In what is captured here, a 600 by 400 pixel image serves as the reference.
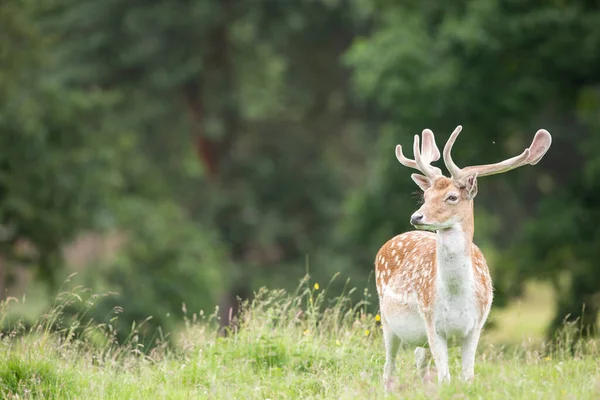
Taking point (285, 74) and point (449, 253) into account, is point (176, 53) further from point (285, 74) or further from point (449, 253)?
point (449, 253)

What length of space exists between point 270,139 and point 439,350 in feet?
69.1

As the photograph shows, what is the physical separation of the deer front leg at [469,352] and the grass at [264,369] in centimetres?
17

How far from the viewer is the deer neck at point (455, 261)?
6.63m

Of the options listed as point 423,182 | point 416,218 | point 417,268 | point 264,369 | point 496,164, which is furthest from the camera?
point 264,369

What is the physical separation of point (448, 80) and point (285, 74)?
1029 centimetres

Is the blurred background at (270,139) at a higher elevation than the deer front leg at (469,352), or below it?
higher

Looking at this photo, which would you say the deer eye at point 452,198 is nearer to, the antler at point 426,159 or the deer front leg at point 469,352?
the antler at point 426,159

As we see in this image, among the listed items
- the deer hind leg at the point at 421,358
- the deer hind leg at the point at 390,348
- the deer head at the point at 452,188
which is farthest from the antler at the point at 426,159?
the deer hind leg at the point at 421,358

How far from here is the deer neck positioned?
21.8 ft

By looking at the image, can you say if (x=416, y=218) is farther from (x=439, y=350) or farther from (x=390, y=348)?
(x=390, y=348)

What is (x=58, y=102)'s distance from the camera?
20.8 m

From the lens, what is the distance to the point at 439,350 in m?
6.61

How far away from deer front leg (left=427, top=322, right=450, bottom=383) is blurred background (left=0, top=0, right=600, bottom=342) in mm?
5029

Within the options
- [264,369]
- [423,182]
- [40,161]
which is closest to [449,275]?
[423,182]
